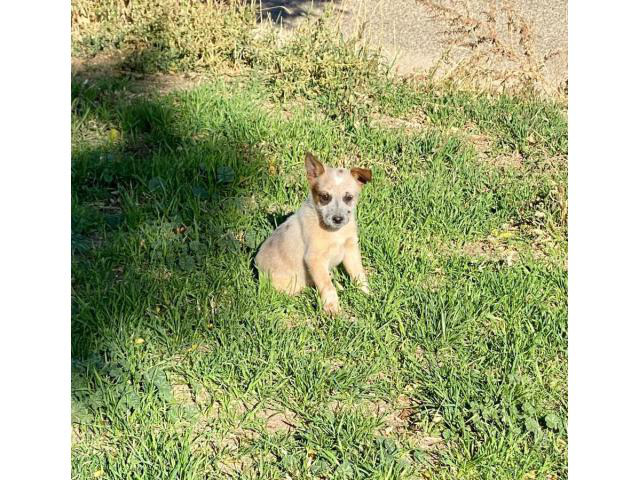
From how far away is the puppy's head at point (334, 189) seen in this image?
417 centimetres

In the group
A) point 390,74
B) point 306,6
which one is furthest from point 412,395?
point 306,6

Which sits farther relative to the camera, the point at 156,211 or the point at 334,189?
the point at 156,211

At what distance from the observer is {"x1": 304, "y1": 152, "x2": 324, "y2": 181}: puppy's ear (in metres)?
4.18

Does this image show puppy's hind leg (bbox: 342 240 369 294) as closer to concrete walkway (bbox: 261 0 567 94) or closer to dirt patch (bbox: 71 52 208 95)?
dirt patch (bbox: 71 52 208 95)

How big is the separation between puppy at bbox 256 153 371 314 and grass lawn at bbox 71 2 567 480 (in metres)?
0.12

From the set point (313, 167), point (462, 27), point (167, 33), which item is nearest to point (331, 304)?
point (313, 167)

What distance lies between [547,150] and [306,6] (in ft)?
12.2

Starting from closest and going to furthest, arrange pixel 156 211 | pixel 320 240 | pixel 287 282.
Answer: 1. pixel 320 240
2. pixel 287 282
3. pixel 156 211

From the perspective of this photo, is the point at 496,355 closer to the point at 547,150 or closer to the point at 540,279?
the point at 540,279

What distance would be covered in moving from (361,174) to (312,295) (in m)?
0.74

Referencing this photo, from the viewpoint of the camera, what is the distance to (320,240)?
4293 millimetres

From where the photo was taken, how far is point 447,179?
562 cm

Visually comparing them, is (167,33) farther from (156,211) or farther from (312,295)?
(312,295)

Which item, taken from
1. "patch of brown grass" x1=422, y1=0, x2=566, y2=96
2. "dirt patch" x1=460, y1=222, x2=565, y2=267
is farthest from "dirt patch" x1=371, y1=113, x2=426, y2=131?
"dirt patch" x1=460, y1=222, x2=565, y2=267
